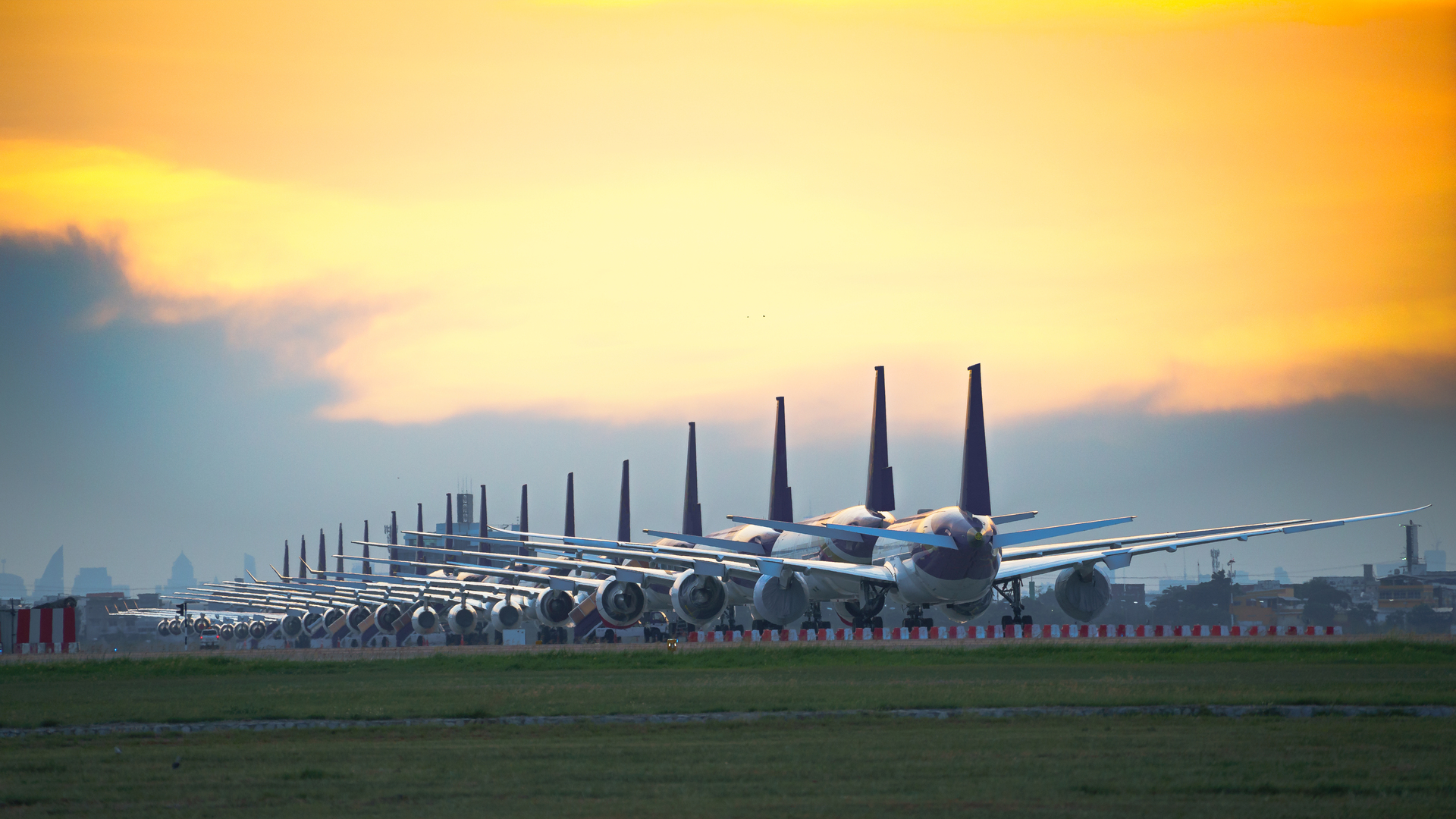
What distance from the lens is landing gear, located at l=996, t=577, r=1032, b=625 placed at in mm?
48844

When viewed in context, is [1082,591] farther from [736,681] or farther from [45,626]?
[45,626]

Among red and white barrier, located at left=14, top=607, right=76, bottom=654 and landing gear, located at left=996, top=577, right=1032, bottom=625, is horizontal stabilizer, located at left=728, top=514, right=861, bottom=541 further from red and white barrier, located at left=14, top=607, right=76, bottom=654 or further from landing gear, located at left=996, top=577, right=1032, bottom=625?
red and white barrier, located at left=14, top=607, right=76, bottom=654

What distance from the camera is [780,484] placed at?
6900 cm

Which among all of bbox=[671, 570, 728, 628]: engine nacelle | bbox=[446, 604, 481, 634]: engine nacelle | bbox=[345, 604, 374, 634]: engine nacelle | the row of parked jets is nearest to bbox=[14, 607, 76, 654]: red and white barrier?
the row of parked jets

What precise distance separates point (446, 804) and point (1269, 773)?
7595 mm

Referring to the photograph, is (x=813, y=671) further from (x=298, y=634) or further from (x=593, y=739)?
(x=298, y=634)

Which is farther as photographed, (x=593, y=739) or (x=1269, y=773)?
(x=593, y=739)

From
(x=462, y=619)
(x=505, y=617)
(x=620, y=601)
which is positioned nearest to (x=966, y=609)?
(x=620, y=601)

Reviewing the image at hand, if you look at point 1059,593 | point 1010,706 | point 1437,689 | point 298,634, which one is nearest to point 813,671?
point 1010,706

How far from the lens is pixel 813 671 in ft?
99.8

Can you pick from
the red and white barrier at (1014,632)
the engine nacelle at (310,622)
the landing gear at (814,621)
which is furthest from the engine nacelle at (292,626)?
the red and white barrier at (1014,632)

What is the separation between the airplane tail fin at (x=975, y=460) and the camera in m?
50.5

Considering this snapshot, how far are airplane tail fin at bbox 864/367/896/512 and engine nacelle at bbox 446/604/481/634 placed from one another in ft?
158

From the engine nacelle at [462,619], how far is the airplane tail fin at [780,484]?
115 feet
